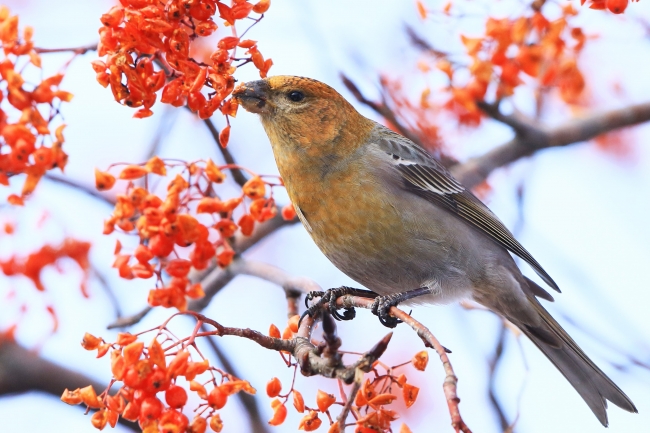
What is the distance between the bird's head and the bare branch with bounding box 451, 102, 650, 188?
925 mm

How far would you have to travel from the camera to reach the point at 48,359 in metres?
4.01

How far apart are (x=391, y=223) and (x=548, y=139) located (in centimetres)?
128

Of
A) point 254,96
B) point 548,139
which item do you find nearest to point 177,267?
point 254,96

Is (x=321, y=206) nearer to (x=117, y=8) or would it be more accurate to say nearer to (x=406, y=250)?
(x=406, y=250)

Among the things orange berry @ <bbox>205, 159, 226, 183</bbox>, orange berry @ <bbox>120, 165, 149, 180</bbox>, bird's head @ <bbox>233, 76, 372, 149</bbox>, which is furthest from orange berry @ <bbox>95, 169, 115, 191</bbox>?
bird's head @ <bbox>233, 76, 372, 149</bbox>

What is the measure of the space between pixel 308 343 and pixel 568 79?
2911 millimetres

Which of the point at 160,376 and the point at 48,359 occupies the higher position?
the point at 48,359

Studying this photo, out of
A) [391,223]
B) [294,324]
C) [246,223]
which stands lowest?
[294,324]

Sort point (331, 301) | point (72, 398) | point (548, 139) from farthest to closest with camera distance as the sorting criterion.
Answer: point (548, 139)
point (331, 301)
point (72, 398)

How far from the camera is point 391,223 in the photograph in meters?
3.75

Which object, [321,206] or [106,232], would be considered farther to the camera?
[321,206]

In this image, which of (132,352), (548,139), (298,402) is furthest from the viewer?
(548,139)

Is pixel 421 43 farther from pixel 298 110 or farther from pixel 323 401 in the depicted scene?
pixel 323 401

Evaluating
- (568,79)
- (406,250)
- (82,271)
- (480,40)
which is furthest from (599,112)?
(82,271)
